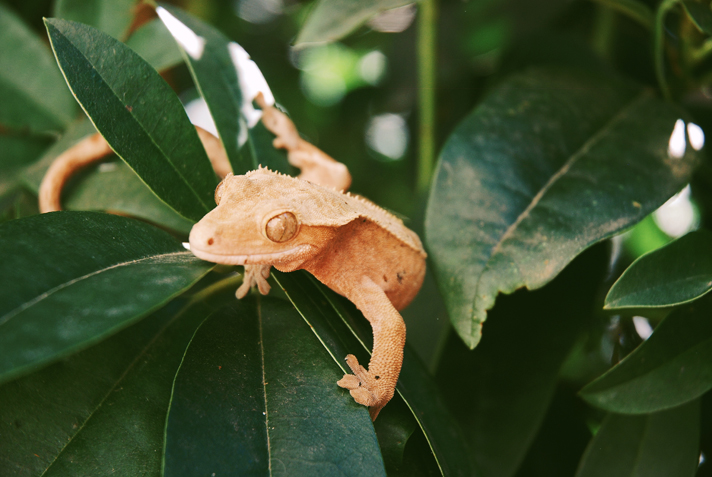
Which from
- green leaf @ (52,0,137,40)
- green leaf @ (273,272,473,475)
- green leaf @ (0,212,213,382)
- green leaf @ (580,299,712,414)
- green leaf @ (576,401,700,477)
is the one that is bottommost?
green leaf @ (576,401,700,477)

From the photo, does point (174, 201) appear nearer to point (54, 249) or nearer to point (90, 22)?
point (54, 249)

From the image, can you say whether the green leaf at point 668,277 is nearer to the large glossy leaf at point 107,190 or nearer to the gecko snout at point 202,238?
the gecko snout at point 202,238

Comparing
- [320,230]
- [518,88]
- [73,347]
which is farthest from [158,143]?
[518,88]

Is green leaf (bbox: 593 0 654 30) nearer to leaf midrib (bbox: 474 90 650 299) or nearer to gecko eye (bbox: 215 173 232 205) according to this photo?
leaf midrib (bbox: 474 90 650 299)

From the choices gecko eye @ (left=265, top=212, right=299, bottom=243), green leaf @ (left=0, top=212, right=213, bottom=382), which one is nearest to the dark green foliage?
green leaf @ (left=0, top=212, right=213, bottom=382)

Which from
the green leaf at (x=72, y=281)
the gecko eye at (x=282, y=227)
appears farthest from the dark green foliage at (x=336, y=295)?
the gecko eye at (x=282, y=227)

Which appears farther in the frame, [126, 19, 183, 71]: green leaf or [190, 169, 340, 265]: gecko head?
[126, 19, 183, 71]: green leaf

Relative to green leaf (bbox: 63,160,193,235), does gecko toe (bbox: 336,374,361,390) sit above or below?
below
